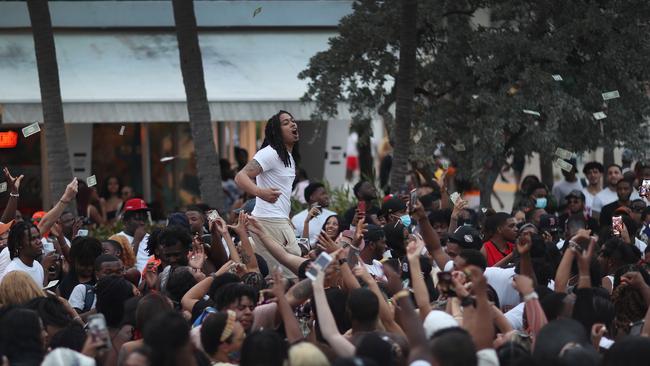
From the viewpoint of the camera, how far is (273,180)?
1053cm

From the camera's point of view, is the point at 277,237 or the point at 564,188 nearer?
the point at 277,237

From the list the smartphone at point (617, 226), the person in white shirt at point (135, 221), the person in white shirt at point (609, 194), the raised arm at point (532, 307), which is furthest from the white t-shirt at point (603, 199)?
the raised arm at point (532, 307)

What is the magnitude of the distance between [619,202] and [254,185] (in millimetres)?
6221

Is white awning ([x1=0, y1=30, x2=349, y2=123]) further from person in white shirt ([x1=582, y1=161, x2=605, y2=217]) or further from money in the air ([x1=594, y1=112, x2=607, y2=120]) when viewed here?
money in the air ([x1=594, y1=112, x2=607, y2=120])

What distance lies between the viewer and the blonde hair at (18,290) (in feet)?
27.5

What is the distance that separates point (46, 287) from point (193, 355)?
357cm

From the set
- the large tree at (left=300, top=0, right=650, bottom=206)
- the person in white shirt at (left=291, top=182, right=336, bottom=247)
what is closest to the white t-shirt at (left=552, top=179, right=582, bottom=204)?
the large tree at (left=300, top=0, right=650, bottom=206)

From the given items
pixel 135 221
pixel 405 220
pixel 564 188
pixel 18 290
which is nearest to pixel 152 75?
pixel 564 188

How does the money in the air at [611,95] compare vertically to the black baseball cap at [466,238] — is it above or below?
above

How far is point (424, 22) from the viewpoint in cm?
1702

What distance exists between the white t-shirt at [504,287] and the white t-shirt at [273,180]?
1946 mm

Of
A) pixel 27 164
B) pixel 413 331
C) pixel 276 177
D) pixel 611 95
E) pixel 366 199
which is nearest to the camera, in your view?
pixel 413 331

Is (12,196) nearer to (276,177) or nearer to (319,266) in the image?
(276,177)

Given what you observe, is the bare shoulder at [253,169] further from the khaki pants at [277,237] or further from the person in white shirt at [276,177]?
the khaki pants at [277,237]
